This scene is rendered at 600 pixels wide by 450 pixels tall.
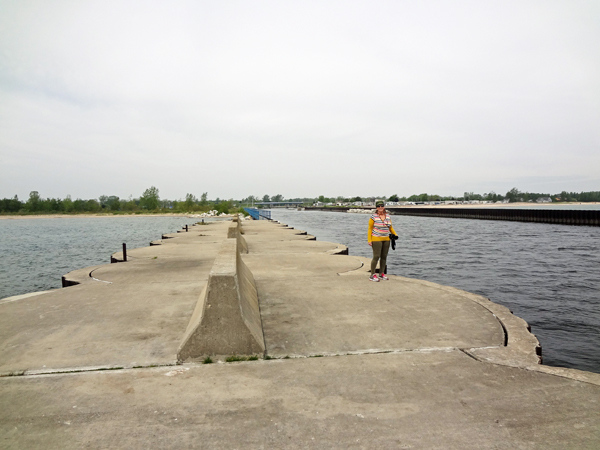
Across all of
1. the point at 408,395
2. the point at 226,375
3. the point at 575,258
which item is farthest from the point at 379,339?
the point at 575,258

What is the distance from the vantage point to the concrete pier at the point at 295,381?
3312mm

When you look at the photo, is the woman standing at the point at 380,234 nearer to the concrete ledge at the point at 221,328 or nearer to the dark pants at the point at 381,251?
the dark pants at the point at 381,251

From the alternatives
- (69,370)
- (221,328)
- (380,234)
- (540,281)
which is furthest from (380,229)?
(540,281)

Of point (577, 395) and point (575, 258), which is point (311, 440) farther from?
point (575, 258)

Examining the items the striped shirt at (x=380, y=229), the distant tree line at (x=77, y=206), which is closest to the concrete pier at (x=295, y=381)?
the striped shirt at (x=380, y=229)

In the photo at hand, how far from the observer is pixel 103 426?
3.45 m

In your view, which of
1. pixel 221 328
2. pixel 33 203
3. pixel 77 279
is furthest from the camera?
pixel 33 203

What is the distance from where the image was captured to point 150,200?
155875 mm

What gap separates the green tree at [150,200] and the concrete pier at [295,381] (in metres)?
156

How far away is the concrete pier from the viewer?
3312mm

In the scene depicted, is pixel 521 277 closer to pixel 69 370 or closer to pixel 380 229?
pixel 380 229

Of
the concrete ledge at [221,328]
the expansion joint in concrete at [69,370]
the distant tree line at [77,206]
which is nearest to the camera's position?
the expansion joint in concrete at [69,370]

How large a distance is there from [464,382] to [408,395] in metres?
0.73

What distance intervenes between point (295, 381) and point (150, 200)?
533ft
